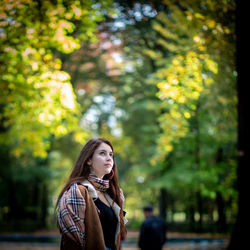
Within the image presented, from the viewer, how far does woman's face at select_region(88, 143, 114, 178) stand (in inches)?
114

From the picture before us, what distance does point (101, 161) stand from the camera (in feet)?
9.56

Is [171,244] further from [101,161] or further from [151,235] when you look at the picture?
[101,161]

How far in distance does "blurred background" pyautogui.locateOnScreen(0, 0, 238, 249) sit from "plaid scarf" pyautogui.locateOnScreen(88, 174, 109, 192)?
3.39 meters

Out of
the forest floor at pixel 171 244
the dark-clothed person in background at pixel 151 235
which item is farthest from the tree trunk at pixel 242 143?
the forest floor at pixel 171 244

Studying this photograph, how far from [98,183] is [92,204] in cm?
32

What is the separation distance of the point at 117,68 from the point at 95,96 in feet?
9.28

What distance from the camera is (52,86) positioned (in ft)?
21.4

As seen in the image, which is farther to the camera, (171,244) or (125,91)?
(125,91)

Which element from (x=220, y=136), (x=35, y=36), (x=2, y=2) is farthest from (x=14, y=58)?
Answer: (x=220, y=136)

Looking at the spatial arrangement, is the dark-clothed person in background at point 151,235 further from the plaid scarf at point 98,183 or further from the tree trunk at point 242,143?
the plaid scarf at point 98,183

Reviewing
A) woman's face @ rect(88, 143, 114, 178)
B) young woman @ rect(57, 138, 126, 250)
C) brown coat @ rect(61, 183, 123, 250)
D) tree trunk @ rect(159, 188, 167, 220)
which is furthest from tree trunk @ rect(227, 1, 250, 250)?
tree trunk @ rect(159, 188, 167, 220)

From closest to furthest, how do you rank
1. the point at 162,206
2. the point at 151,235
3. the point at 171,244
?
the point at 151,235
the point at 171,244
the point at 162,206

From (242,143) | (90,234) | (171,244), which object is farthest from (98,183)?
(171,244)

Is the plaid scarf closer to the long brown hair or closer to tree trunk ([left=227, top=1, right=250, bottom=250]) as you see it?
the long brown hair
